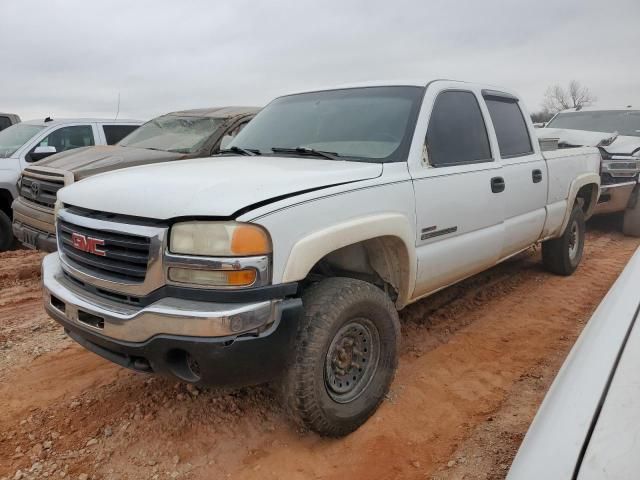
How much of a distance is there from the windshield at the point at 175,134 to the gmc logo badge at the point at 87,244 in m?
3.32

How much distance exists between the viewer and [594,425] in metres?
1.27

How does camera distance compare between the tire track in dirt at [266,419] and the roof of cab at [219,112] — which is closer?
the tire track in dirt at [266,419]

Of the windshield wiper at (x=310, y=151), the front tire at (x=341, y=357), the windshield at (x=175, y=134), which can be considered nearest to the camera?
the front tire at (x=341, y=357)

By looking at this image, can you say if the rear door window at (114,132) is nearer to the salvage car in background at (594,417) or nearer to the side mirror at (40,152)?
the side mirror at (40,152)

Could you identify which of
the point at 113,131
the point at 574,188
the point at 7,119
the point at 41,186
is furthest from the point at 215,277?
the point at 7,119

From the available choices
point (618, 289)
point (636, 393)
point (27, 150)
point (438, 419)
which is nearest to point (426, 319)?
point (438, 419)

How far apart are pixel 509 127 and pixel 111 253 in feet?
11.4

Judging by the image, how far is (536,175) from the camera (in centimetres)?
445

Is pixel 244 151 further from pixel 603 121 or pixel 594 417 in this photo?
pixel 603 121

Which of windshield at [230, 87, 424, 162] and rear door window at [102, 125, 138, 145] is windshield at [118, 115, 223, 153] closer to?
rear door window at [102, 125, 138, 145]

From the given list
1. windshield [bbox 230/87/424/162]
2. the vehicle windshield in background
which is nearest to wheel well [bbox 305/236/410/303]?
windshield [bbox 230/87/424/162]

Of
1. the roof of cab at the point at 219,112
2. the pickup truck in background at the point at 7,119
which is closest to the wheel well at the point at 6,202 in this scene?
the roof of cab at the point at 219,112

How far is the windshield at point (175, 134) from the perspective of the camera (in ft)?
19.7

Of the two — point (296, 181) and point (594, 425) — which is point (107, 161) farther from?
point (594, 425)
